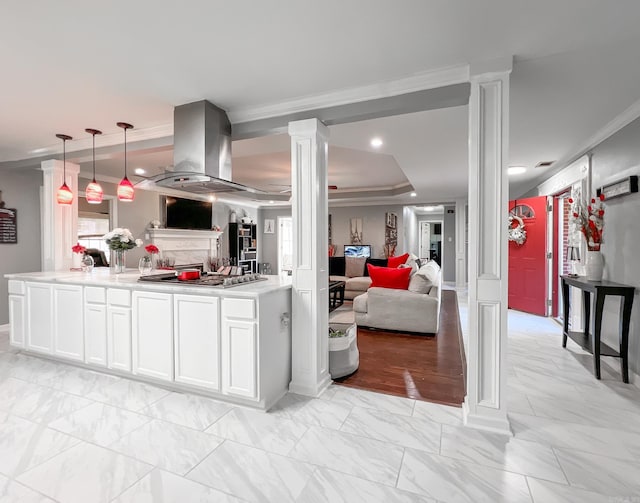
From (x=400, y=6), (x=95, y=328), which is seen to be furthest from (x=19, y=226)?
(x=400, y=6)

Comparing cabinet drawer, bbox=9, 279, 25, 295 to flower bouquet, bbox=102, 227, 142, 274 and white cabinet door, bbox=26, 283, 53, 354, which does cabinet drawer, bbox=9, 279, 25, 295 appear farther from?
flower bouquet, bbox=102, 227, 142, 274

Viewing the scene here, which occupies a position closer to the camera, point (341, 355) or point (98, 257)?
point (341, 355)

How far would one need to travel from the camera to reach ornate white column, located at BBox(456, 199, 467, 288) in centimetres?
824

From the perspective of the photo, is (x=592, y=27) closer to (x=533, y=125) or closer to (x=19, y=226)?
(x=533, y=125)

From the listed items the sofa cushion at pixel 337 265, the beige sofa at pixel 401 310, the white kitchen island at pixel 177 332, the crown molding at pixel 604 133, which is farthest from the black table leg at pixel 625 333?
the sofa cushion at pixel 337 265

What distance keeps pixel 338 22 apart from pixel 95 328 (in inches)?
124

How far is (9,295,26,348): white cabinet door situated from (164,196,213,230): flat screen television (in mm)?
3541

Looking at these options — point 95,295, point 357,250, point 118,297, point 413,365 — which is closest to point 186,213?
point 357,250

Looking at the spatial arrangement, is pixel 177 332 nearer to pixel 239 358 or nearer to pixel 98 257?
pixel 239 358

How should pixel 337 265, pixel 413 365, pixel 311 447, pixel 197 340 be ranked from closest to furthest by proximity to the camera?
1. pixel 311 447
2. pixel 197 340
3. pixel 413 365
4. pixel 337 265

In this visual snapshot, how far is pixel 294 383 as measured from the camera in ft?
8.91

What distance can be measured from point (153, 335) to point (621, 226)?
439 cm

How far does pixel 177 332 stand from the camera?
2.61 m

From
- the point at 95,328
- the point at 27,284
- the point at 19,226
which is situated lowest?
the point at 95,328
